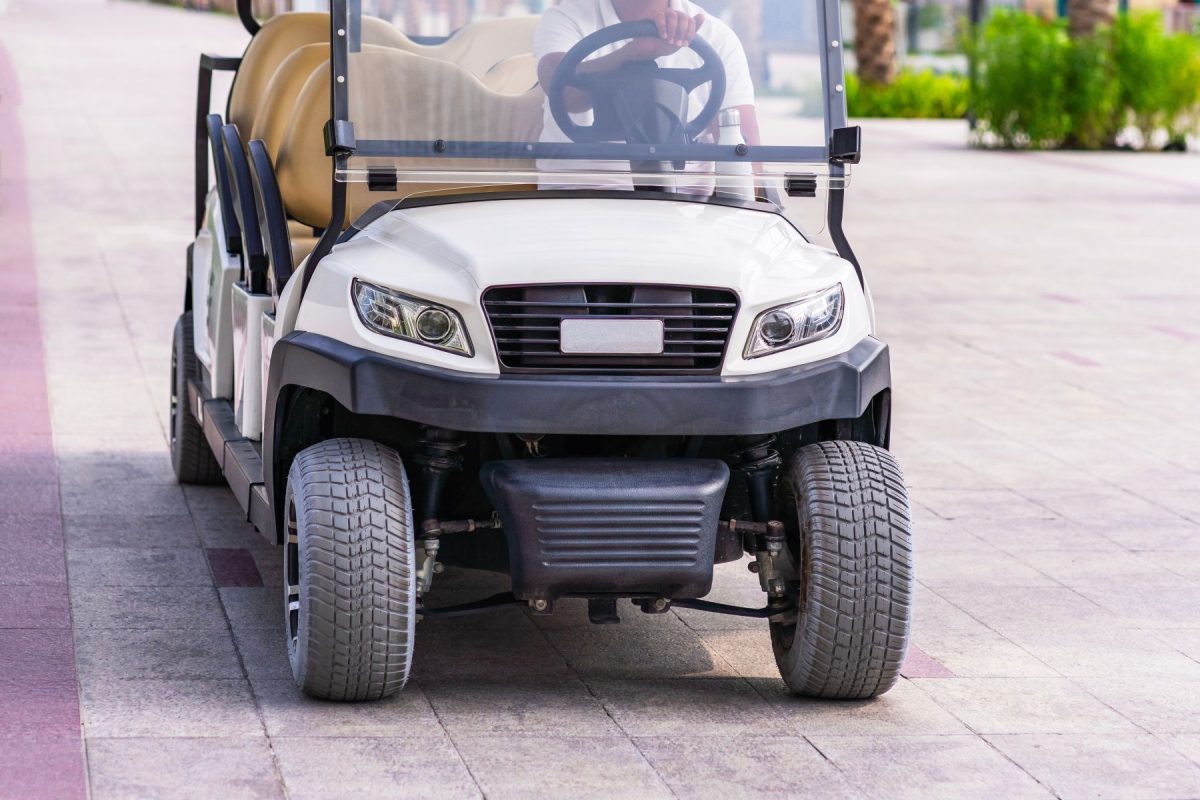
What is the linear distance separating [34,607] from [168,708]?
0.96 m

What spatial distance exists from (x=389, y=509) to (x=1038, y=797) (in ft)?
5.03

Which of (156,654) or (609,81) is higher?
(609,81)

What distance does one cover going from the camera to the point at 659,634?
5.05 metres

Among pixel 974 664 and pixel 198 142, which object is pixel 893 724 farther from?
pixel 198 142

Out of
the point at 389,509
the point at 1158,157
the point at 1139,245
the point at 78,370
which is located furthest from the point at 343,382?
the point at 1158,157

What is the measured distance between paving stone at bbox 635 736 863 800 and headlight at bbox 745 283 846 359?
87cm

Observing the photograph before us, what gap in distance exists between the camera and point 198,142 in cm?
658

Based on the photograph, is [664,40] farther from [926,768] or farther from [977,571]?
[977,571]

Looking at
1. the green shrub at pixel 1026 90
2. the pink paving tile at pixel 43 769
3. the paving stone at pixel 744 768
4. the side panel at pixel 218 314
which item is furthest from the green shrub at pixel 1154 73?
the pink paving tile at pixel 43 769

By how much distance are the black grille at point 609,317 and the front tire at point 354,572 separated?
1.36ft

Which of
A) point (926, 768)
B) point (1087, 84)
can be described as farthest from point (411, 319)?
point (1087, 84)

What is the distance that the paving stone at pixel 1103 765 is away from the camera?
155 inches

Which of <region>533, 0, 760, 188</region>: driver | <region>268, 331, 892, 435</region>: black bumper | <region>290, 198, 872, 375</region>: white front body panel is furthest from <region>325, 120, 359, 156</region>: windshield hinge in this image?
<region>268, 331, 892, 435</region>: black bumper

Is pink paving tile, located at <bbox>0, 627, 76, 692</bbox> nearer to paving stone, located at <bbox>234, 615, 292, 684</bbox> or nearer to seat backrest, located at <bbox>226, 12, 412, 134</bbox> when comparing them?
paving stone, located at <bbox>234, 615, 292, 684</bbox>
